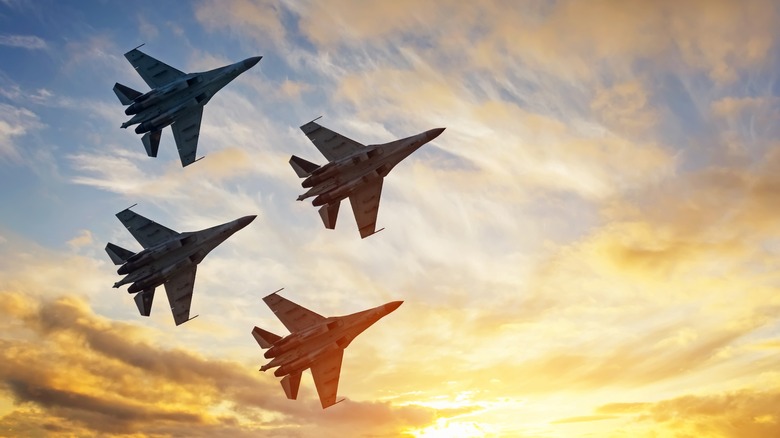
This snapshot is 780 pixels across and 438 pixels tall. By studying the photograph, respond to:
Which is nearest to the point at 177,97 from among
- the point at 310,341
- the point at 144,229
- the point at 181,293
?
the point at 144,229

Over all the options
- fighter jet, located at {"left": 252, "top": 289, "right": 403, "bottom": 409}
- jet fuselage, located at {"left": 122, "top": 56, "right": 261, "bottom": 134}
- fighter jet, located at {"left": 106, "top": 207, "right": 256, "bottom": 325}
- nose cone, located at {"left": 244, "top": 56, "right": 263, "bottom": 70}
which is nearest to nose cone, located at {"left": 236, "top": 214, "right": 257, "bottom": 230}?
fighter jet, located at {"left": 106, "top": 207, "right": 256, "bottom": 325}

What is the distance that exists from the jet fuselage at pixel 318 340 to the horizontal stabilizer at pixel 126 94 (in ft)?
131

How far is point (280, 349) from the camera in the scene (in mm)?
76500

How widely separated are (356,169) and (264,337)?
28483 mm

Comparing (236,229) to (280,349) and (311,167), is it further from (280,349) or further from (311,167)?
(280,349)

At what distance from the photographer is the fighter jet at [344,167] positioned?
73.3 m

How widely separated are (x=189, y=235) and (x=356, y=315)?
26.6m

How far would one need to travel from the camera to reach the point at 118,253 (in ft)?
243

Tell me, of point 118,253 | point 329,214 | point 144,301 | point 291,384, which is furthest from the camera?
point 291,384

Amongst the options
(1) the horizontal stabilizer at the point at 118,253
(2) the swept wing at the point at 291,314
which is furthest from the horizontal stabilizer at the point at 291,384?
(1) the horizontal stabilizer at the point at 118,253

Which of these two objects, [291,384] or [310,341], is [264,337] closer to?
Result: [310,341]

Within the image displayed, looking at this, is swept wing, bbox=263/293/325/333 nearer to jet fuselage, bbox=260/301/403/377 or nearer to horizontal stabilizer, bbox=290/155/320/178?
jet fuselage, bbox=260/301/403/377

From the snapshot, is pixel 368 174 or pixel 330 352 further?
pixel 330 352

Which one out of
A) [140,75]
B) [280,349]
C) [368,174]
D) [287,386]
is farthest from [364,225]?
[140,75]
